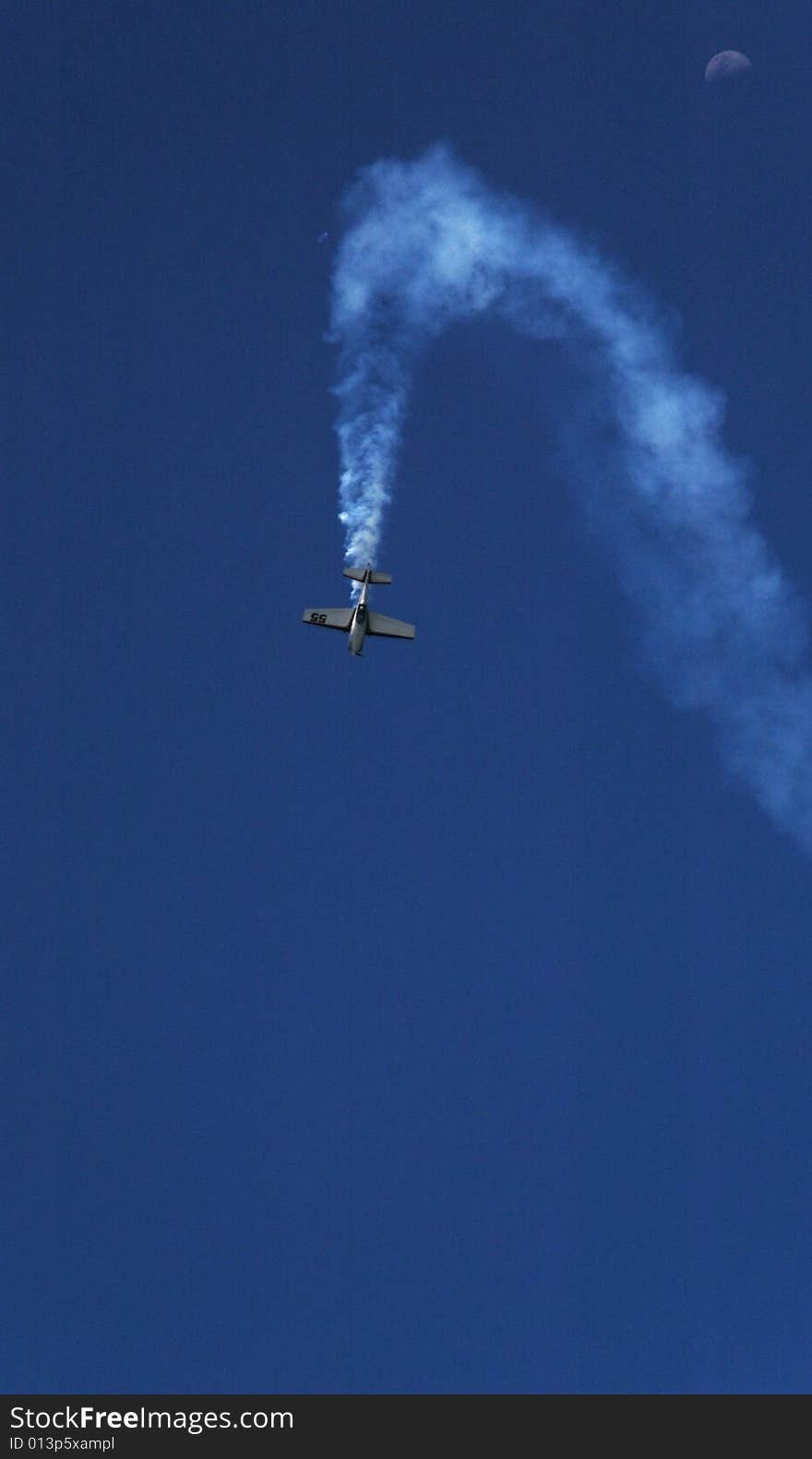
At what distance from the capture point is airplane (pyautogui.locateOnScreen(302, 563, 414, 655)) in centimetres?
9819

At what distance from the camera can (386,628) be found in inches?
3947

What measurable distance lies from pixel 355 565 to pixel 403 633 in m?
4.47

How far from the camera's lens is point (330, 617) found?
10144 cm

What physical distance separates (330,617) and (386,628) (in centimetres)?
312

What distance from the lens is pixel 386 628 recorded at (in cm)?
10025

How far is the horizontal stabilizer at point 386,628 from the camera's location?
100 meters

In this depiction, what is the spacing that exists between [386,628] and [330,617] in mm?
3123

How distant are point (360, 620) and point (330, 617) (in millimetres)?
2251

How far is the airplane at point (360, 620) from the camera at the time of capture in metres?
98.2
